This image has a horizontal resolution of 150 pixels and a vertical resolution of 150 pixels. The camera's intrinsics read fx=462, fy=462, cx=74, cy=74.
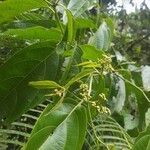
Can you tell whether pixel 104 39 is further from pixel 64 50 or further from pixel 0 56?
pixel 0 56

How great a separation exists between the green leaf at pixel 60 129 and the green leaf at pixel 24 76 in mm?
165

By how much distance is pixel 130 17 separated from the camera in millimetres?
4859

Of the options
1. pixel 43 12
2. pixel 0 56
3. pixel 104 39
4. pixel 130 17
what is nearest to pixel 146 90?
pixel 104 39

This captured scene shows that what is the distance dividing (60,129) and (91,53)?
0.73 ft

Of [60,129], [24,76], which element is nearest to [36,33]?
[24,76]

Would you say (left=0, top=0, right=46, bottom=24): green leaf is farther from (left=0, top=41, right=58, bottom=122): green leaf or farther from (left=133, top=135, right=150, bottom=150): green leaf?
(left=133, top=135, right=150, bottom=150): green leaf

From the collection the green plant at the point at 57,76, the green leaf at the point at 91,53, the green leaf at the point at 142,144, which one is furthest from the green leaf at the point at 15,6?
the green leaf at the point at 142,144

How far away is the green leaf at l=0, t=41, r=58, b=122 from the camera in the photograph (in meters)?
0.85

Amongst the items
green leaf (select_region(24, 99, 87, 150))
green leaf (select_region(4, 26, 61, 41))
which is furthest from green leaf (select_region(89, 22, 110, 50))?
green leaf (select_region(24, 99, 87, 150))

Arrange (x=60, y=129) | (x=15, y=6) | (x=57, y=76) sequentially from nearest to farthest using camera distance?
(x=60, y=129)
(x=15, y=6)
(x=57, y=76)

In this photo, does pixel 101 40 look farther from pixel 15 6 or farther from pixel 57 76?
pixel 15 6

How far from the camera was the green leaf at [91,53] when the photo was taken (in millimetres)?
830

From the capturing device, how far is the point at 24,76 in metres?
0.87

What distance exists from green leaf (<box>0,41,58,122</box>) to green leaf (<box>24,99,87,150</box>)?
6.5 inches
